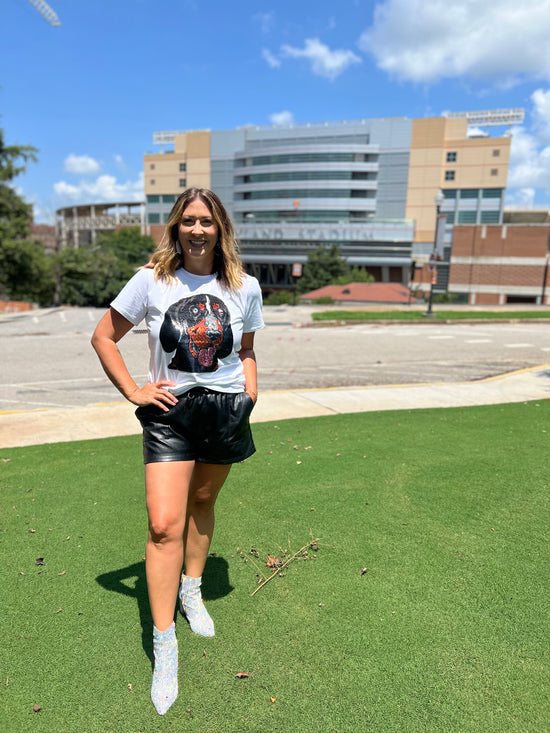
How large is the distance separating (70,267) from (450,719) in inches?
1792

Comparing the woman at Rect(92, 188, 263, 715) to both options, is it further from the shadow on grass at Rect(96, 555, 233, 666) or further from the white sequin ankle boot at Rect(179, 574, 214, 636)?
the shadow on grass at Rect(96, 555, 233, 666)

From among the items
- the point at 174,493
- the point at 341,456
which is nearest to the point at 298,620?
the point at 174,493

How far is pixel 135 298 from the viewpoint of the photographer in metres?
2.20

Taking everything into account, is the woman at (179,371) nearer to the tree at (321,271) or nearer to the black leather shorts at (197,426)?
the black leather shorts at (197,426)

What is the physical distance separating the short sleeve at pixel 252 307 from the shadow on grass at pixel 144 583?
1.52 metres

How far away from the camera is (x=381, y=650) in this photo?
237cm

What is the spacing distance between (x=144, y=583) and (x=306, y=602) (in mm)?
972

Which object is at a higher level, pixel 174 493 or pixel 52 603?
pixel 174 493

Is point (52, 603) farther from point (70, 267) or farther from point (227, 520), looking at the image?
point (70, 267)

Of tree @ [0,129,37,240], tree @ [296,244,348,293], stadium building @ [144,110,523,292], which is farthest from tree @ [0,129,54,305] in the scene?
stadium building @ [144,110,523,292]

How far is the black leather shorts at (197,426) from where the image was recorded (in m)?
2.20

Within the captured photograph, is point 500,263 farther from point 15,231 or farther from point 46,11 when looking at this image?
point 46,11

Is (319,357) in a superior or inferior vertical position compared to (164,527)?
inferior

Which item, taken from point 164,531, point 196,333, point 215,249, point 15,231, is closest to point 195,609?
point 164,531
